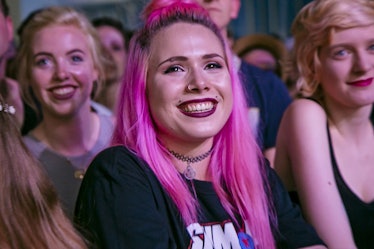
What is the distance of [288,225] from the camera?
4.77 ft

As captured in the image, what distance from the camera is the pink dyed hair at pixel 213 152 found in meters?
1.36

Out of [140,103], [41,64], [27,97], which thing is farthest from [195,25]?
[27,97]

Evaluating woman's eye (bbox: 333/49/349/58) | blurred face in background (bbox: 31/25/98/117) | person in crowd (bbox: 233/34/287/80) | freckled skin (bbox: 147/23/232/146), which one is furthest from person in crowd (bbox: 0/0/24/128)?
person in crowd (bbox: 233/34/287/80)

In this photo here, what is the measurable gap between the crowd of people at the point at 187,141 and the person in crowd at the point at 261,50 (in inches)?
43.5

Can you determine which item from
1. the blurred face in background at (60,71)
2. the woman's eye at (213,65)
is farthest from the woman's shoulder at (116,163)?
the blurred face in background at (60,71)

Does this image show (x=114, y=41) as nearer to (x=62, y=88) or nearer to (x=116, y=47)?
(x=116, y=47)

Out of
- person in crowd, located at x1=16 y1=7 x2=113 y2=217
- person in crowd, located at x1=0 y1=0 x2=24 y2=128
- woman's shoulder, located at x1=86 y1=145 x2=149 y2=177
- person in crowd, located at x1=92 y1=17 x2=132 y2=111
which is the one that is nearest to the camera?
woman's shoulder, located at x1=86 y1=145 x2=149 y2=177

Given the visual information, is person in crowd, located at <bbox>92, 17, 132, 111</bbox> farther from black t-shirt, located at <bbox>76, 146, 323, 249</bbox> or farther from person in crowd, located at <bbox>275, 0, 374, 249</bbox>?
black t-shirt, located at <bbox>76, 146, 323, 249</bbox>

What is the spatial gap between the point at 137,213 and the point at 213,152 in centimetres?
32

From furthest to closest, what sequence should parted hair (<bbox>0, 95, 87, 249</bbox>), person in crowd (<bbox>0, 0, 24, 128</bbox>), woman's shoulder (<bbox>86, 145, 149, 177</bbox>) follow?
person in crowd (<bbox>0, 0, 24, 128</bbox>), woman's shoulder (<bbox>86, 145, 149, 177</bbox>), parted hair (<bbox>0, 95, 87, 249</bbox>)

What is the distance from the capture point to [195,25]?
1457 mm

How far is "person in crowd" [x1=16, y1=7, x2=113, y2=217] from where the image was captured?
192 cm

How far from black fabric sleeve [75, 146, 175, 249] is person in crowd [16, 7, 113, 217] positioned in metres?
0.58

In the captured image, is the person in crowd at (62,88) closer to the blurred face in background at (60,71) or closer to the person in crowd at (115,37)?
the blurred face in background at (60,71)
